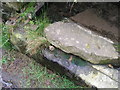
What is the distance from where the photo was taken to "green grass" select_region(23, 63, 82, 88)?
11.2 ft

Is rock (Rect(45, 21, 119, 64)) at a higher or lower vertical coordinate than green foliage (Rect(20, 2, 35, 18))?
lower

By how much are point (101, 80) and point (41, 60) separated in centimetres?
98

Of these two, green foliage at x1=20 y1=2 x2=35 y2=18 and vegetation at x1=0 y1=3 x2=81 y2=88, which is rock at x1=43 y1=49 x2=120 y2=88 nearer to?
vegetation at x1=0 y1=3 x2=81 y2=88

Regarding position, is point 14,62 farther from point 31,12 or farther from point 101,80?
point 101,80

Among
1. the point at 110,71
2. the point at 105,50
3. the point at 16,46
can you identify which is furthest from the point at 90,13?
the point at 16,46

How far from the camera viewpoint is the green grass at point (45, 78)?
3.40 m

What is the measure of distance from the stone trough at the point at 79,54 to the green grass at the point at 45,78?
0.13m

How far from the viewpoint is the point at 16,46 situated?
145 inches

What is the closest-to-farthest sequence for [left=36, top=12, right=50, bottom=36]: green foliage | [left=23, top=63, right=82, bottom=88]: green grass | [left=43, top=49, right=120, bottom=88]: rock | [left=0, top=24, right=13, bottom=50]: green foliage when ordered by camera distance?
[left=43, top=49, right=120, bottom=88]: rock
[left=23, top=63, right=82, bottom=88]: green grass
[left=36, top=12, right=50, bottom=36]: green foliage
[left=0, top=24, right=13, bottom=50]: green foliage

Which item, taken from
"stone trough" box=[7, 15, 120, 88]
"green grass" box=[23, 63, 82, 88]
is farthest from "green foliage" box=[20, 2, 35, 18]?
"green grass" box=[23, 63, 82, 88]

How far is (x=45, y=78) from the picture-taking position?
346 cm

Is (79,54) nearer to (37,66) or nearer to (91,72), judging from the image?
(91,72)

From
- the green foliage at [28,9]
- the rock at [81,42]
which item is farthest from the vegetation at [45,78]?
the green foliage at [28,9]

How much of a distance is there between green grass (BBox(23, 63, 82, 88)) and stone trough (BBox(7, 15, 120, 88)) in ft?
0.44
